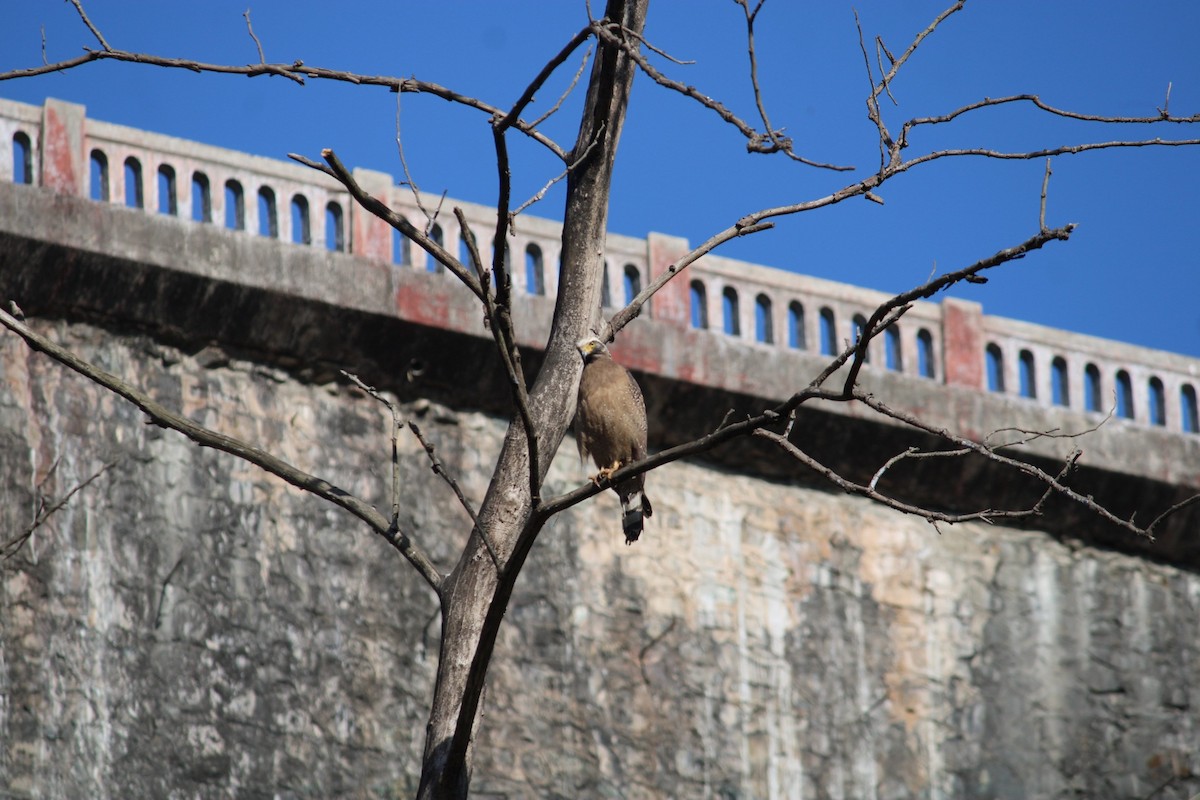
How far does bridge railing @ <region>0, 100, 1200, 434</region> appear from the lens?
861 centimetres

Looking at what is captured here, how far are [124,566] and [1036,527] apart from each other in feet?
18.0

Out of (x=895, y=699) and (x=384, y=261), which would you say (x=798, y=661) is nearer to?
(x=895, y=699)

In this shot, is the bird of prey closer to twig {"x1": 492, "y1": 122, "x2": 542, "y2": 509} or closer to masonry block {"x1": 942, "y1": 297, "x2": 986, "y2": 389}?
twig {"x1": 492, "y1": 122, "x2": 542, "y2": 509}

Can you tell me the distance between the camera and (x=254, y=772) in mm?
8016

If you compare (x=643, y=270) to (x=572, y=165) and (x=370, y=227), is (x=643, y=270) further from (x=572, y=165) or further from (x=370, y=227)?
(x=572, y=165)

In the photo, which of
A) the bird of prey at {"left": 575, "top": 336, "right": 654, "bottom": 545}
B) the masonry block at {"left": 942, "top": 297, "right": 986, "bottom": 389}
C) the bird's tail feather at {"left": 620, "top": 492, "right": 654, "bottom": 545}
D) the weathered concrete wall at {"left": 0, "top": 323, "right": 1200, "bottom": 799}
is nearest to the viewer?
the bird's tail feather at {"left": 620, "top": 492, "right": 654, "bottom": 545}

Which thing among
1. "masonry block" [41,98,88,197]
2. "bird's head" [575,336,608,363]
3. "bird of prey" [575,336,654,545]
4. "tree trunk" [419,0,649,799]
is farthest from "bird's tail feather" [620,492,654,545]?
"masonry block" [41,98,88,197]

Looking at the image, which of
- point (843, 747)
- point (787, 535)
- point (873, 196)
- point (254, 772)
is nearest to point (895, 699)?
point (843, 747)

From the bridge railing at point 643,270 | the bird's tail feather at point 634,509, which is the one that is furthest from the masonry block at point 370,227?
the bird's tail feather at point 634,509

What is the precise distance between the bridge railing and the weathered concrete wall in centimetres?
81

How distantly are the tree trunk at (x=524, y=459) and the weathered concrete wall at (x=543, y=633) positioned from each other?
3864 millimetres

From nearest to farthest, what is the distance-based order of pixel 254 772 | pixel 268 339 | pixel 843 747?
pixel 254 772, pixel 268 339, pixel 843 747

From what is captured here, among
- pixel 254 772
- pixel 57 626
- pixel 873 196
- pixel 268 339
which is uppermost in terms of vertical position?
pixel 268 339

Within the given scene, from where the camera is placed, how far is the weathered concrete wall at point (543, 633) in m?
7.89
